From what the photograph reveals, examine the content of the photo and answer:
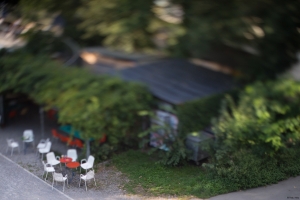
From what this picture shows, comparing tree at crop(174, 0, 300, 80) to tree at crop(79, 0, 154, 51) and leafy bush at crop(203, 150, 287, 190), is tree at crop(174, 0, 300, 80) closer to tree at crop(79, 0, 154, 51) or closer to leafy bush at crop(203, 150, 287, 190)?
tree at crop(79, 0, 154, 51)

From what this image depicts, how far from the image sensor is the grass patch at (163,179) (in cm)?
1092

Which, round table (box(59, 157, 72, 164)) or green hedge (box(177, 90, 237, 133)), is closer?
round table (box(59, 157, 72, 164))

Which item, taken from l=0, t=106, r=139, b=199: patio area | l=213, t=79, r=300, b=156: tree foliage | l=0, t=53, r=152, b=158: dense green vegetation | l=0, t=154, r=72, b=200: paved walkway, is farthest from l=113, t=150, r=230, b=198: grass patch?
l=0, t=154, r=72, b=200: paved walkway

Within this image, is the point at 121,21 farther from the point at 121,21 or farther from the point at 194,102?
the point at 194,102

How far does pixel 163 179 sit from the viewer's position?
38.3 feet

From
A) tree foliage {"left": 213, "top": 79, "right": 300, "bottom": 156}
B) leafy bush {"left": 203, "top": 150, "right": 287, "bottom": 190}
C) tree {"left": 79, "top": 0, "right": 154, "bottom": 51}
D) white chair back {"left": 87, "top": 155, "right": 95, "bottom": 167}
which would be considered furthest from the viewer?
tree {"left": 79, "top": 0, "right": 154, "bottom": 51}

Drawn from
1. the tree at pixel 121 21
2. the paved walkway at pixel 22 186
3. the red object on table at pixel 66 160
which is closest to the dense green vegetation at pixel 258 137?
the red object on table at pixel 66 160

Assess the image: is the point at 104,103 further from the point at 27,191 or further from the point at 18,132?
the point at 18,132

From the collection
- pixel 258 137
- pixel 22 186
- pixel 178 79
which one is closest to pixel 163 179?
pixel 258 137

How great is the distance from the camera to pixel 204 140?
12.5m

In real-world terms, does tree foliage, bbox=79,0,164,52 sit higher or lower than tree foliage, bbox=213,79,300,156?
higher

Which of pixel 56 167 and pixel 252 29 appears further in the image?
pixel 252 29

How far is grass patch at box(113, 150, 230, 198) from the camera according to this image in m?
10.9

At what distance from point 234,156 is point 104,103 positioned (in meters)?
4.19
